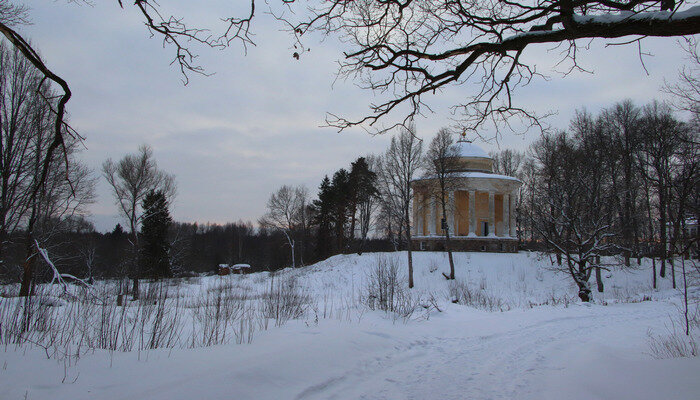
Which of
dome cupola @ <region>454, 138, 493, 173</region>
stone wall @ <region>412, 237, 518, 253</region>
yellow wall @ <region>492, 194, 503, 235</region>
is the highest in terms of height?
dome cupola @ <region>454, 138, 493, 173</region>

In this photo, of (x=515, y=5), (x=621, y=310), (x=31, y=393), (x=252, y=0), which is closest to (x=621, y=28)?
(x=515, y=5)

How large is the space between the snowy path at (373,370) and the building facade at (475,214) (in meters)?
27.3

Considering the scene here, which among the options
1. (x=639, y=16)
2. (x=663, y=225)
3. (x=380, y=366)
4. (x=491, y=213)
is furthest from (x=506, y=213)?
(x=639, y=16)

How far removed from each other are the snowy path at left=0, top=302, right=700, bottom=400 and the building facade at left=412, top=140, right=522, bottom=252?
27.3 metres

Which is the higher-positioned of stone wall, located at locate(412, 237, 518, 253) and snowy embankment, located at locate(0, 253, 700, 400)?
stone wall, located at locate(412, 237, 518, 253)

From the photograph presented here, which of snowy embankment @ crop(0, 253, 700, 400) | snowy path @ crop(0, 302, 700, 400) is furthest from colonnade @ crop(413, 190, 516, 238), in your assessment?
snowy path @ crop(0, 302, 700, 400)

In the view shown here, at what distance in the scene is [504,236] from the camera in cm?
3662

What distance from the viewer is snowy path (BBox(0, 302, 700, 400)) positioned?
3932mm

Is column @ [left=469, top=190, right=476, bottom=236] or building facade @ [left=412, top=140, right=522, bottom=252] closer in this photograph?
building facade @ [left=412, top=140, right=522, bottom=252]

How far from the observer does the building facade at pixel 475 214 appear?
35.5m

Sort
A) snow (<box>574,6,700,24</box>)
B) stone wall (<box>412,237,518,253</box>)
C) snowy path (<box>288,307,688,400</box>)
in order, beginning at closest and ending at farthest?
snow (<box>574,6,700,24</box>)
snowy path (<box>288,307,688,400</box>)
stone wall (<box>412,237,518,253</box>)

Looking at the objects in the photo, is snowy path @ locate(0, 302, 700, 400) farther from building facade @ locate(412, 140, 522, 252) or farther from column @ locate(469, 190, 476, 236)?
column @ locate(469, 190, 476, 236)

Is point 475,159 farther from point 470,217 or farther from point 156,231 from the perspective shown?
point 156,231

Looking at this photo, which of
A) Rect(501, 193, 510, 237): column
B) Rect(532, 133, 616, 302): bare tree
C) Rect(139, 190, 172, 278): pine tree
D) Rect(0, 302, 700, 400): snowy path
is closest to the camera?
Rect(0, 302, 700, 400): snowy path
